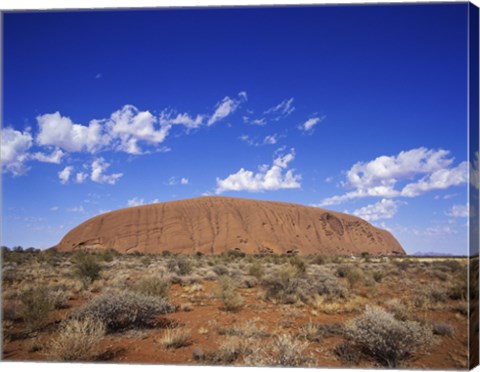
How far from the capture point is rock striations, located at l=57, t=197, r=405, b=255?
1751 inches

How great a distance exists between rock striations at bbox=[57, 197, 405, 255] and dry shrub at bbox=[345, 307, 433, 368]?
38623mm

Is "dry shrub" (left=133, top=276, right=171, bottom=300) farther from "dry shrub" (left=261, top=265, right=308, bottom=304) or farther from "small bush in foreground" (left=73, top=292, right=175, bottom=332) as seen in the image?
"dry shrub" (left=261, top=265, right=308, bottom=304)

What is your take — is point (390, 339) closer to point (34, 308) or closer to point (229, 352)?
point (229, 352)

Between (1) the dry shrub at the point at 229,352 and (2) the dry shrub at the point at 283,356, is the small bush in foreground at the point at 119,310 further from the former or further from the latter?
(2) the dry shrub at the point at 283,356

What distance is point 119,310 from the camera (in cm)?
642

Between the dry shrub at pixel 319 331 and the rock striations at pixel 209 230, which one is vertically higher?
the rock striations at pixel 209 230

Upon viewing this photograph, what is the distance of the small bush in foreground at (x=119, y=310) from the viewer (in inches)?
250

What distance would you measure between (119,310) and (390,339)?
403cm

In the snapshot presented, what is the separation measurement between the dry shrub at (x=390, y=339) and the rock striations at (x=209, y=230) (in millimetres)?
38623

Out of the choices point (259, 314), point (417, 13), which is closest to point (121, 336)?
point (259, 314)

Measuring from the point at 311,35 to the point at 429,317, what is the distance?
5.23 metres

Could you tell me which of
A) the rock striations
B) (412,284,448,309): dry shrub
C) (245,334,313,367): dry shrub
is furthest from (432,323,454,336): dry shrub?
the rock striations

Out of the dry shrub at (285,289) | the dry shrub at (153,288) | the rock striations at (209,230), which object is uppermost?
the rock striations at (209,230)

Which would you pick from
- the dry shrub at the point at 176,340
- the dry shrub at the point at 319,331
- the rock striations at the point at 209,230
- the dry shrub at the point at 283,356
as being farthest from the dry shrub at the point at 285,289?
the rock striations at the point at 209,230
